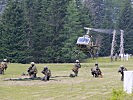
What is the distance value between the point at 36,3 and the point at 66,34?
8.64 m

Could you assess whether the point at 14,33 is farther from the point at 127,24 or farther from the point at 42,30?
the point at 127,24

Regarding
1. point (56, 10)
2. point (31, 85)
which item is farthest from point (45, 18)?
point (31, 85)

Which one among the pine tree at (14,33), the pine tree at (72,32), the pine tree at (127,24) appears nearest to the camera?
the pine tree at (14,33)

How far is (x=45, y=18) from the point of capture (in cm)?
8031

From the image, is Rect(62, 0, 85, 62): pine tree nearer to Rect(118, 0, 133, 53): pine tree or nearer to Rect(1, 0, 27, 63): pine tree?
Rect(1, 0, 27, 63): pine tree

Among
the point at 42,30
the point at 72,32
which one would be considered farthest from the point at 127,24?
the point at 42,30

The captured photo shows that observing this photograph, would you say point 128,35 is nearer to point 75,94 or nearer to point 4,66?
point 4,66

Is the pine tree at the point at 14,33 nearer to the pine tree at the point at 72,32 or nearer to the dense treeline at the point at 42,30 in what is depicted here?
the dense treeline at the point at 42,30

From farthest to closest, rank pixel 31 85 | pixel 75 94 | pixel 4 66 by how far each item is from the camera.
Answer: pixel 4 66 < pixel 31 85 < pixel 75 94

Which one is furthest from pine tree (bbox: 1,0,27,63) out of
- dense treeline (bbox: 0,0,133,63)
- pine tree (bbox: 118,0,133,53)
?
pine tree (bbox: 118,0,133,53)

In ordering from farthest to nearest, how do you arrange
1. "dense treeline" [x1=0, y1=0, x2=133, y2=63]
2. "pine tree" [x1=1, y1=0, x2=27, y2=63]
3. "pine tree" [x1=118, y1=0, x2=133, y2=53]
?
"pine tree" [x1=118, y1=0, x2=133, y2=53] < "dense treeline" [x1=0, y1=0, x2=133, y2=63] < "pine tree" [x1=1, y1=0, x2=27, y2=63]

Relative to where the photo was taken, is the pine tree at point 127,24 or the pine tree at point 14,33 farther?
the pine tree at point 127,24

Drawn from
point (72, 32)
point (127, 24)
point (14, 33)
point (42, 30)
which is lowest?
point (14, 33)

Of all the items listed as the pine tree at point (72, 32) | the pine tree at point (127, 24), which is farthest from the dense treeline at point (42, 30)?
the pine tree at point (127, 24)
